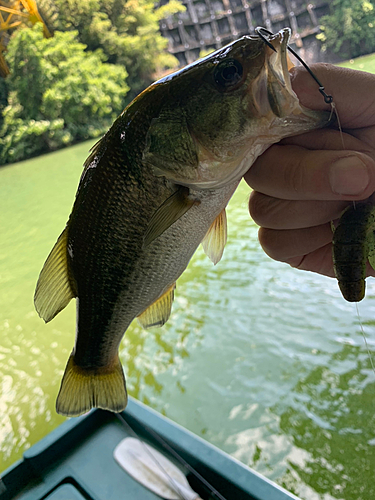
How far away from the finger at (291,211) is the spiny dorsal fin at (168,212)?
0.36m

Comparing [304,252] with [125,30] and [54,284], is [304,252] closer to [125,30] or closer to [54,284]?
[54,284]

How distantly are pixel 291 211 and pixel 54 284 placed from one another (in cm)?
73

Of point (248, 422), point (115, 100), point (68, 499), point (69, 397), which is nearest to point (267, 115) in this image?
point (69, 397)

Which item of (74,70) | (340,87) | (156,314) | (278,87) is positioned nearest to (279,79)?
(278,87)

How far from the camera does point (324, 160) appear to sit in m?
0.90

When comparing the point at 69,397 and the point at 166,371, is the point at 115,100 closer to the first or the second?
the point at 166,371

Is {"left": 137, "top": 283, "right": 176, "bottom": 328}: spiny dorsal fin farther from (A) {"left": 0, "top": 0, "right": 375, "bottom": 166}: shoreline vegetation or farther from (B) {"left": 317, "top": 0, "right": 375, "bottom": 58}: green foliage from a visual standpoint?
(B) {"left": 317, "top": 0, "right": 375, "bottom": 58}: green foliage

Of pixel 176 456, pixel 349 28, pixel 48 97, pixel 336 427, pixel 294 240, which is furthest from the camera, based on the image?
pixel 349 28

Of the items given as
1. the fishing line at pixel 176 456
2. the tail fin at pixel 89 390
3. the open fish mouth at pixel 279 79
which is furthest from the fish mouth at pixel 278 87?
the fishing line at pixel 176 456

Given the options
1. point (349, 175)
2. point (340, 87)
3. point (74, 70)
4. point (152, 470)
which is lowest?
point (152, 470)

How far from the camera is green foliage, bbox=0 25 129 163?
1376cm

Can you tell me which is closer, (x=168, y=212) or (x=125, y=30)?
(x=168, y=212)

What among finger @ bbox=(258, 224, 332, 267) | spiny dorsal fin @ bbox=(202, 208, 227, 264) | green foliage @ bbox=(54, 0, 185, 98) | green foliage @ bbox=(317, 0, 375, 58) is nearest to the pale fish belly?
spiny dorsal fin @ bbox=(202, 208, 227, 264)

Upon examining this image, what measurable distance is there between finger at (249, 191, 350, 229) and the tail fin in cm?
68
